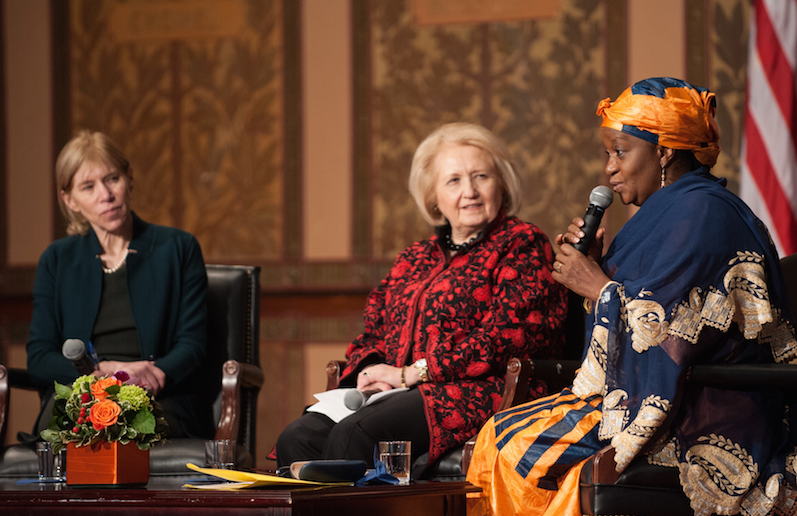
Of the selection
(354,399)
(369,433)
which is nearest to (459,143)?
(354,399)

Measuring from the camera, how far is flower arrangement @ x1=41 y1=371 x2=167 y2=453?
6.59 ft

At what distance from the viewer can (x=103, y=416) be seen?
2004mm

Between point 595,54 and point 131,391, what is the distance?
10.7ft

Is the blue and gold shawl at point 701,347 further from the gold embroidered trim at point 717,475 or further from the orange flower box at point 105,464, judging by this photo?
the orange flower box at point 105,464

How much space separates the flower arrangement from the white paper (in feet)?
1.83

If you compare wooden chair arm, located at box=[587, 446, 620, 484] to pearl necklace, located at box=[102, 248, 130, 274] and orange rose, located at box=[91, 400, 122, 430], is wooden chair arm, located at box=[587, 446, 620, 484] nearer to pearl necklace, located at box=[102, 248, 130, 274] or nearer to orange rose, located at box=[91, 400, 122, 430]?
orange rose, located at box=[91, 400, 122, 430]

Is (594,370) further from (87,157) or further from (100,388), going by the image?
(87,157)

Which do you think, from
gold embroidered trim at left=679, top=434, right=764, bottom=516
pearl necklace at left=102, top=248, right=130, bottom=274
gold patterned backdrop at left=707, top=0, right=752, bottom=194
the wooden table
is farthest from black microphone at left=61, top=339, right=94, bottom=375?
gold patterned backdrop at left=707, top=0, right=752, bottom=194

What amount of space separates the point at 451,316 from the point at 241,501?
42.3 inches

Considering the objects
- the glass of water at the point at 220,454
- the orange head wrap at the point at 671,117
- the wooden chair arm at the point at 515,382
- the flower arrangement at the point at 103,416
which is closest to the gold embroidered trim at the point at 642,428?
the wooden chair arm at the point at 515,382

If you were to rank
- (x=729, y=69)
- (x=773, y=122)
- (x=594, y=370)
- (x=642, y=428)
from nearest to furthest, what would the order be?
1. (x=642, y=428)
2. (x=594, y=370)
3. (x=773, y=122)
4. (x=729, y=69)

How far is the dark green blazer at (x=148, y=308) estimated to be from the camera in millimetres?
2883

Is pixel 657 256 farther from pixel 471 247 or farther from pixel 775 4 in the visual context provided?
pixel 775 4

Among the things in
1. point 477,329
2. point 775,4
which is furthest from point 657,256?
point 775,4
